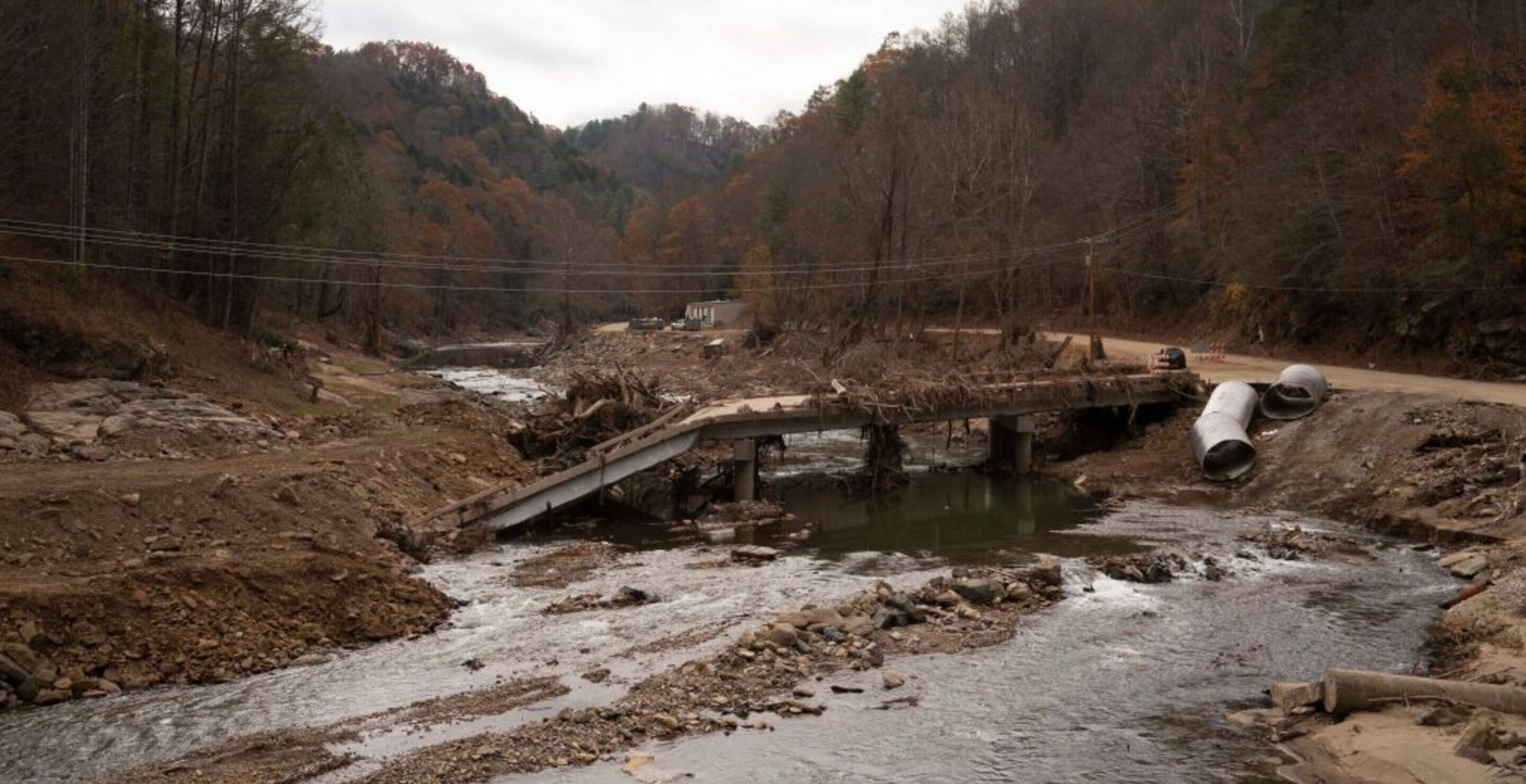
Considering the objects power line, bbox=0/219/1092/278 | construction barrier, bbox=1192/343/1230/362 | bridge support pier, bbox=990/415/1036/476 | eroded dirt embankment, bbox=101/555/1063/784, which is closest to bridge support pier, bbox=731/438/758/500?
bridge support pier, bbox=990/415/1036/476

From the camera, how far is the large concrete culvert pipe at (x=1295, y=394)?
2841 centimetres

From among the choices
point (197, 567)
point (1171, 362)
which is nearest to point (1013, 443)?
point (1171, 362)

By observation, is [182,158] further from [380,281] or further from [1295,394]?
[1295,394]

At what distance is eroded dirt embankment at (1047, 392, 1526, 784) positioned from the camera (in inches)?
402

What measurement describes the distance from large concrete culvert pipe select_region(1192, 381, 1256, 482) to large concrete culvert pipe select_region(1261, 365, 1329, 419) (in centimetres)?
98

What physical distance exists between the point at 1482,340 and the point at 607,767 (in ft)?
103

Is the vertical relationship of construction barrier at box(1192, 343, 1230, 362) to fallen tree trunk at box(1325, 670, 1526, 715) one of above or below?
above

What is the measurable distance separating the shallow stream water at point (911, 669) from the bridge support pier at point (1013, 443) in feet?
27.9

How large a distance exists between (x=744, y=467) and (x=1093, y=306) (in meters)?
25.3

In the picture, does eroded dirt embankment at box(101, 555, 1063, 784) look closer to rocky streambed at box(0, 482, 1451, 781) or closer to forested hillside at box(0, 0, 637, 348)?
rocky streambed at box(0, 482, 1451, 781)

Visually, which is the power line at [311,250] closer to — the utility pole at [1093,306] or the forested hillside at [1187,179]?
the forested hillside at [1187,179]

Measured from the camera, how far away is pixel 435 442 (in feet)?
84.6

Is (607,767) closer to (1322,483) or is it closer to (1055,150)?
(1322,483)

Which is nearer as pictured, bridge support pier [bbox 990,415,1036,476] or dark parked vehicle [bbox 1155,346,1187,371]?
bridge support pier [bbox 990,415,1036,476]
